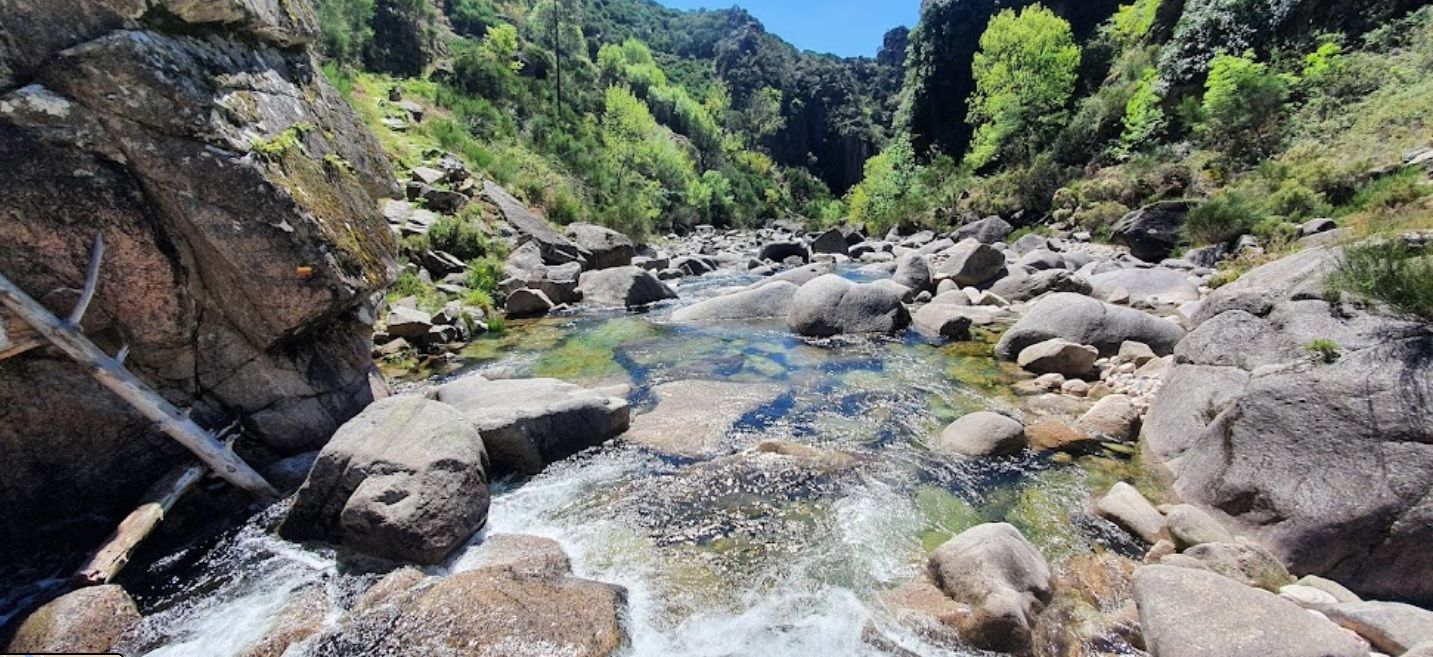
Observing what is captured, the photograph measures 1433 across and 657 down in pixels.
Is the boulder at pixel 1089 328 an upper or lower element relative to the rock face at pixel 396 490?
upper

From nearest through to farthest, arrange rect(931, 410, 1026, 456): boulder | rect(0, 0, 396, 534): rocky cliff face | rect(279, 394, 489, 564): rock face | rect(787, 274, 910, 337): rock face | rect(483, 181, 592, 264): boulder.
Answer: rect(279, 394, 489, 564): rock face < rect(0, 0, 396, 534): rocky cliff face < rect(931, 410, 1026, 456): boulder < rect(787, 274, 910, 337): rock face < rect(483, 181, 592, 264): boulder

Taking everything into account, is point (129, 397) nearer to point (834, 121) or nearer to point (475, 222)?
point (475, 222)

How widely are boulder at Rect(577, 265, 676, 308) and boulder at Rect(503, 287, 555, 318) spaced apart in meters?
2.09

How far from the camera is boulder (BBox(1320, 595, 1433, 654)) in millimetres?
3355

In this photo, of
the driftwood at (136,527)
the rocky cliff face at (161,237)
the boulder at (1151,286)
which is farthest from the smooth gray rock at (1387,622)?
the boulder at (1151,286)

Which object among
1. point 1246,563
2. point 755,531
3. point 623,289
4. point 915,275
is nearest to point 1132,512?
point 1246,563

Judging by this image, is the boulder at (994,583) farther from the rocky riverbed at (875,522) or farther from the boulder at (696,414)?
the boulder at (696,414)

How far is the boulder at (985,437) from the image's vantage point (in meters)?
6.74

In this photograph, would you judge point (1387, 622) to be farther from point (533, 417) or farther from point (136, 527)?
point (136, 527)

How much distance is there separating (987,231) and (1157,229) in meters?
11.1

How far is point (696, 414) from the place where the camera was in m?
8.28

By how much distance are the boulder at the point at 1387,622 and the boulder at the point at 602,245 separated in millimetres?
20668

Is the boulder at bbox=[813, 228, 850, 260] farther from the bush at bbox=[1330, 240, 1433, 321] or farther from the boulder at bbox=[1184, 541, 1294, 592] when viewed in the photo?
the boulder at bbox=[1184, 541, 1294, 592]

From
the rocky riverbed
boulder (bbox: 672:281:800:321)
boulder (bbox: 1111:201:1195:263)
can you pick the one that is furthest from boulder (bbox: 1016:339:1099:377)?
boulder (bbox: 1111:201:1195:263)
